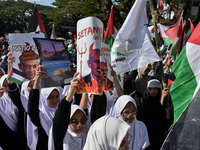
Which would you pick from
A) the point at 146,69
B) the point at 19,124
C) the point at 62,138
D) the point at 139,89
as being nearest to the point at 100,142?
the point at 62,138

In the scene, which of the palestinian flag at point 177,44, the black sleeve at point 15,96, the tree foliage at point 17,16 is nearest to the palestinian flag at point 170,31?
the palestinian flag at point 177,44

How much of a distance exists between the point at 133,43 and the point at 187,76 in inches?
43.8

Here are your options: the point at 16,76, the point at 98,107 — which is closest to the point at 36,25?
the point at 16,76

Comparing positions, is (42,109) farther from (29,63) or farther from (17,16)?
(17,16)

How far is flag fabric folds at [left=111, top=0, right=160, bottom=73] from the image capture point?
3148 mm

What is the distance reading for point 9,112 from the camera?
11.5 ft

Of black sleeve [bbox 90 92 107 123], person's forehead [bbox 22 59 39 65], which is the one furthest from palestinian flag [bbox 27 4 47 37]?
black sleeve [bbox 90 92 107 123]

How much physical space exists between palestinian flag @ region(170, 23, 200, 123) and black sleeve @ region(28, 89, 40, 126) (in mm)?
1391

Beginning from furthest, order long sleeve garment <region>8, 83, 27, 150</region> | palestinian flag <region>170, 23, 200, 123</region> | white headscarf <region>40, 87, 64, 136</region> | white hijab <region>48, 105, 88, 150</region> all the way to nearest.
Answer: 1. long sleeve garment <region>8, 83, 27, 150</region>
2. white headscarf <region>40, 87, 64, 136</region>
3. white hijab <region>48, 105, 88, 150</region>
4. palestinian flag <region>170, 23, 200, 123</region>

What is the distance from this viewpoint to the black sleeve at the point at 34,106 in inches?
104

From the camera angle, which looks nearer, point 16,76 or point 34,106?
point 34,106

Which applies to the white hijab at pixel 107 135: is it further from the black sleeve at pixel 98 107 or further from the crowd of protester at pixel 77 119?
the black sleeve at pixel 98 107

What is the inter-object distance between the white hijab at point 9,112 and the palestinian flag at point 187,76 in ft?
7.39

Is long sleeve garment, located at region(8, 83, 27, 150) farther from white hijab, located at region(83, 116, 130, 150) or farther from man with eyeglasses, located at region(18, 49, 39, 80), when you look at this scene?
white hijab, located at region(83, 116, 130, 150)
